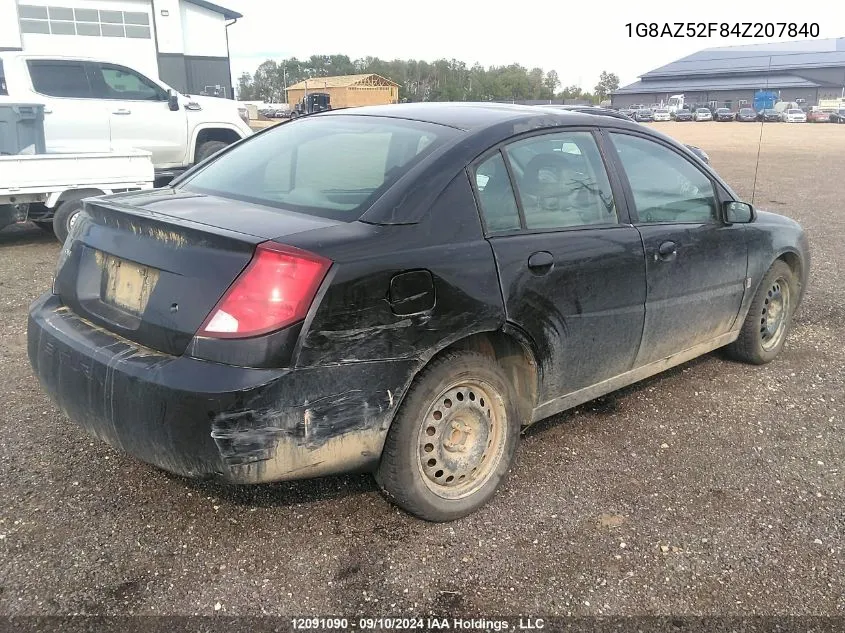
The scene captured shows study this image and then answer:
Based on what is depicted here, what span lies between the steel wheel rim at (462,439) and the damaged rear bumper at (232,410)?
0.26 m

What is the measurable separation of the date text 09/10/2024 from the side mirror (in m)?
2.68

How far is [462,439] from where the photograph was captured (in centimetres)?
308

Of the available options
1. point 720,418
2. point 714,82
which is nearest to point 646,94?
point 714,82

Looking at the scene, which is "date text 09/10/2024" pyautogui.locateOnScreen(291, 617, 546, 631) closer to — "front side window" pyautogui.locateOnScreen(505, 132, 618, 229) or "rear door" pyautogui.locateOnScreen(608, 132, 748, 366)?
"front side window" pyautogui.locateOnScreen(505, 132, 618, 229)

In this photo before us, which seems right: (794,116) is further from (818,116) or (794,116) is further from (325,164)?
(325,164)

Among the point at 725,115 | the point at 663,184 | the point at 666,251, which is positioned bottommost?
the point at 666,251

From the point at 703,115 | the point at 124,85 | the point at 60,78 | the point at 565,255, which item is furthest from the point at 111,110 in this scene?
the point at 703,115

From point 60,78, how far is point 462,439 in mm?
9236

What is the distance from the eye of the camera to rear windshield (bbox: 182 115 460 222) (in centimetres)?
299

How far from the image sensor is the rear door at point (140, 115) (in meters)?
10.2

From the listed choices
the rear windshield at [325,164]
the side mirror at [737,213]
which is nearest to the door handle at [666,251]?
the side mirror at [737,213]

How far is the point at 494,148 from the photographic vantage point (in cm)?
315

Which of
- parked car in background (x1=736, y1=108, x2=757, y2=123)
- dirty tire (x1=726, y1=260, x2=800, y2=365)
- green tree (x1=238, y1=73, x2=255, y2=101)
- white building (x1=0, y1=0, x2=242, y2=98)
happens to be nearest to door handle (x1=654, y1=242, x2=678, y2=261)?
dirty tire (x1=726, y1=260, x2=800, y2=365)

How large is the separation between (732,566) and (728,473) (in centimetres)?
79
